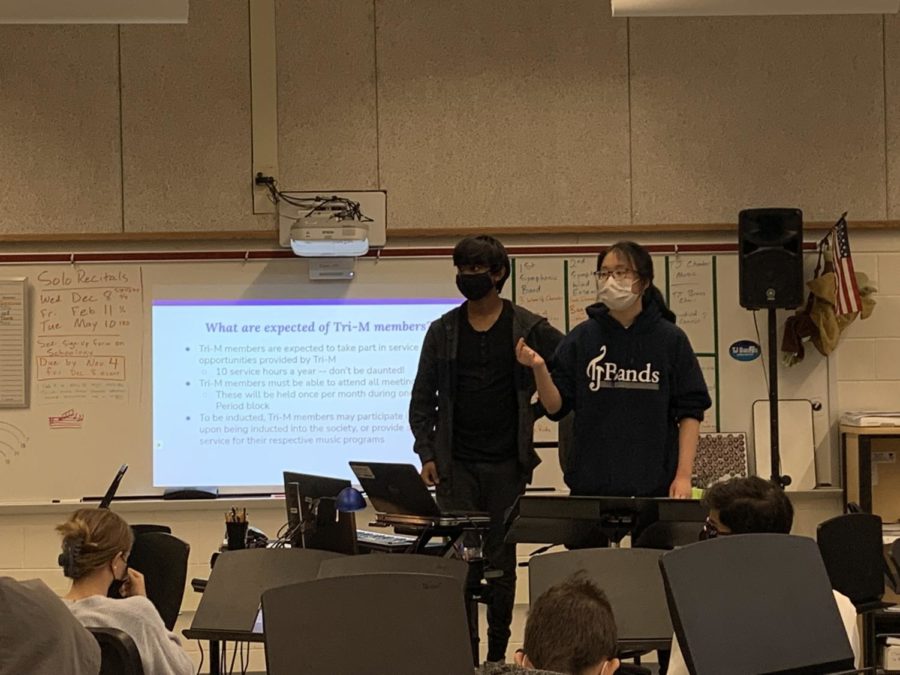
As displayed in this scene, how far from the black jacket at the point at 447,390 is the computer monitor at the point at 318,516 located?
0.38 m

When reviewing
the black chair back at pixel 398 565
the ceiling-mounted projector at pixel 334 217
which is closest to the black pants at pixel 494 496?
the black chair back at pixel 398 565

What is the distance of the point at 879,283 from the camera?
5.98m

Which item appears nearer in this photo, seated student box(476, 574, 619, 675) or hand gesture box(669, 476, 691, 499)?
seated student box(476, 574, 619, 675)

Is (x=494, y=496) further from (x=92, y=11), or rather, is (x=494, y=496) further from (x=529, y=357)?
(x=92, y=11)

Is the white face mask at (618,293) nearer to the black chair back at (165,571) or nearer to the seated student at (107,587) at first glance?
the black chair back at (165,571)

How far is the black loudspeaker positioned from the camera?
5574 mm

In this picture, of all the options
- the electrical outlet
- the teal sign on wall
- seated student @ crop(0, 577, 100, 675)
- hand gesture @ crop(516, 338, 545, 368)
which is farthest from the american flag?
seated student @ crop(0, 577, 100, 675)

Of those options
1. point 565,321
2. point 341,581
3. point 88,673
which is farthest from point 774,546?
point 565,321

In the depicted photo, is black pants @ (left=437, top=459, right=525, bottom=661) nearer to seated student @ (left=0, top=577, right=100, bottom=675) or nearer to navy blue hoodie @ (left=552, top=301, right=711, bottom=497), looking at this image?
navy blue hoodie @ (left=552, top=301, right=711, bottom=497)

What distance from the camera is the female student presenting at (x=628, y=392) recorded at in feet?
12.9

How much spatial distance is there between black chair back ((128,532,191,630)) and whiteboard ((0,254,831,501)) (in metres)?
2.21

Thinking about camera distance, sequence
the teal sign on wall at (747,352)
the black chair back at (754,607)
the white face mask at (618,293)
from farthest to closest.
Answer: the teal sign on wall at (747,352), the white face mask at (618,293), the black chair back at (754,607)

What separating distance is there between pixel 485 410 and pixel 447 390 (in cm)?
16

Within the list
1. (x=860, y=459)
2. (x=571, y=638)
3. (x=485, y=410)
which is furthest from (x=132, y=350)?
(x=571, y=638)
